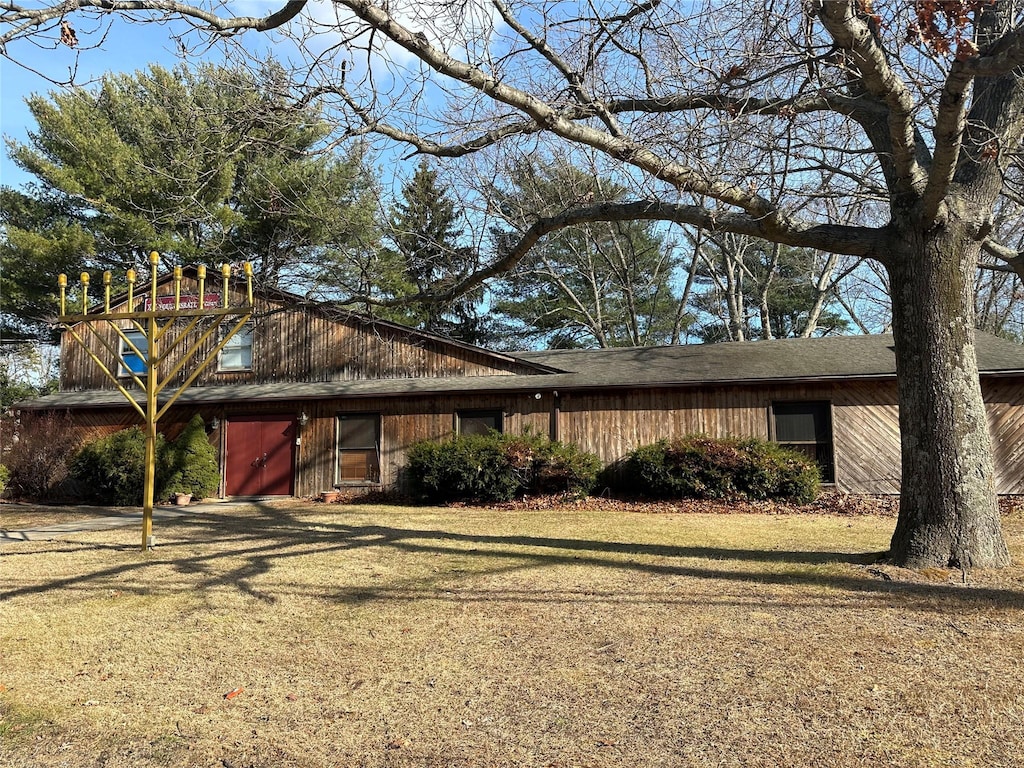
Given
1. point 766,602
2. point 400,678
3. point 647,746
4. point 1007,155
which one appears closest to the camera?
point 647,746

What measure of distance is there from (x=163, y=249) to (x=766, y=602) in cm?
2560

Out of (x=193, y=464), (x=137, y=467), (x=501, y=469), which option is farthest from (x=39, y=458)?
(x=501, y=469)

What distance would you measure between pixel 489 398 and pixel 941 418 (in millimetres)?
10816

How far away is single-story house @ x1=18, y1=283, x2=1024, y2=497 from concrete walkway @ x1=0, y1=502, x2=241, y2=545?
109 inches

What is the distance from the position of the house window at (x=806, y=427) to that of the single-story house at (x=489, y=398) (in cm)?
3

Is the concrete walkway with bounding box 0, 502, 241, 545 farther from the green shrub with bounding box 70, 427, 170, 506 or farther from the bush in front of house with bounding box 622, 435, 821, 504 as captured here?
the bush in front of house with bounding box 622, 435, 821, 504

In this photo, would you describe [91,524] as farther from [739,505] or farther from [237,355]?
[739,505]

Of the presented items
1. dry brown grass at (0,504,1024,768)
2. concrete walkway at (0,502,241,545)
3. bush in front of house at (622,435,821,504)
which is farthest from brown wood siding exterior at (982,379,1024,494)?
concrete walkway at (0,502,241,545)

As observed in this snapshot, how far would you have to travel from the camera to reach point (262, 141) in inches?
285

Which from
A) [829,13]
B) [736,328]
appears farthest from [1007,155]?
[736,328]

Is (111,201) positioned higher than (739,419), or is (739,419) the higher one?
(111,201)

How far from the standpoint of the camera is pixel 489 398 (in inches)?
640

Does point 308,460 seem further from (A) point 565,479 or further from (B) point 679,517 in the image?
(B) point 679,517

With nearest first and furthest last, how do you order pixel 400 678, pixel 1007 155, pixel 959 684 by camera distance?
pixel 959 684, pixel 400 678, pixel 1007 155
